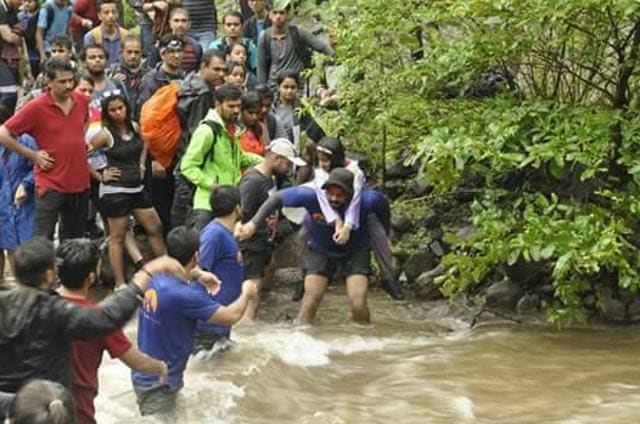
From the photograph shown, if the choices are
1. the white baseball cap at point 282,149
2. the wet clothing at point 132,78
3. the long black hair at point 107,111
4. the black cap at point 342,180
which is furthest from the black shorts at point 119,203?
the black cap at point 342,180

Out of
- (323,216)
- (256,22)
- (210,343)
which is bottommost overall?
(210,343)

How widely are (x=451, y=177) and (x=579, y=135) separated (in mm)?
1206

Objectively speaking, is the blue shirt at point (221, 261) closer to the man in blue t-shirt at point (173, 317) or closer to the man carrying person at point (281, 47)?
the man in blue t-shirt at point (173, 317)

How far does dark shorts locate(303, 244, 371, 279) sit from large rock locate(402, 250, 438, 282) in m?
1.40

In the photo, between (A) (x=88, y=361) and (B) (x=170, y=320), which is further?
(B) (x=170, y=320)

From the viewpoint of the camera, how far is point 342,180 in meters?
8.73

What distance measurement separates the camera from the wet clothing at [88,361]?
5.27m

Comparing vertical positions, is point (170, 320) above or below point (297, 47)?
below

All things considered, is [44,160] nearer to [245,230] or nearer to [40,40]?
[245,230]

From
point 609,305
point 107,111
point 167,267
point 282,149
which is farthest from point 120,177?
point 609,305

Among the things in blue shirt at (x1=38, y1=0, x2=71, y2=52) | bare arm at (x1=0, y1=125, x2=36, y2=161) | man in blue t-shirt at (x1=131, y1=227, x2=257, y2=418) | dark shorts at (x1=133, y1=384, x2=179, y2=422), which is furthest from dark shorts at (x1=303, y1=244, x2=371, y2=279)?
blue shirt at (x1=38, y1=0, x2=71, y2=52)

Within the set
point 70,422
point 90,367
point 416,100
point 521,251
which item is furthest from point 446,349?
point 70,422

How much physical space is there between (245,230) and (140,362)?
3145 millimetres

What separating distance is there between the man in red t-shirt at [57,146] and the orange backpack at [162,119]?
932mm
